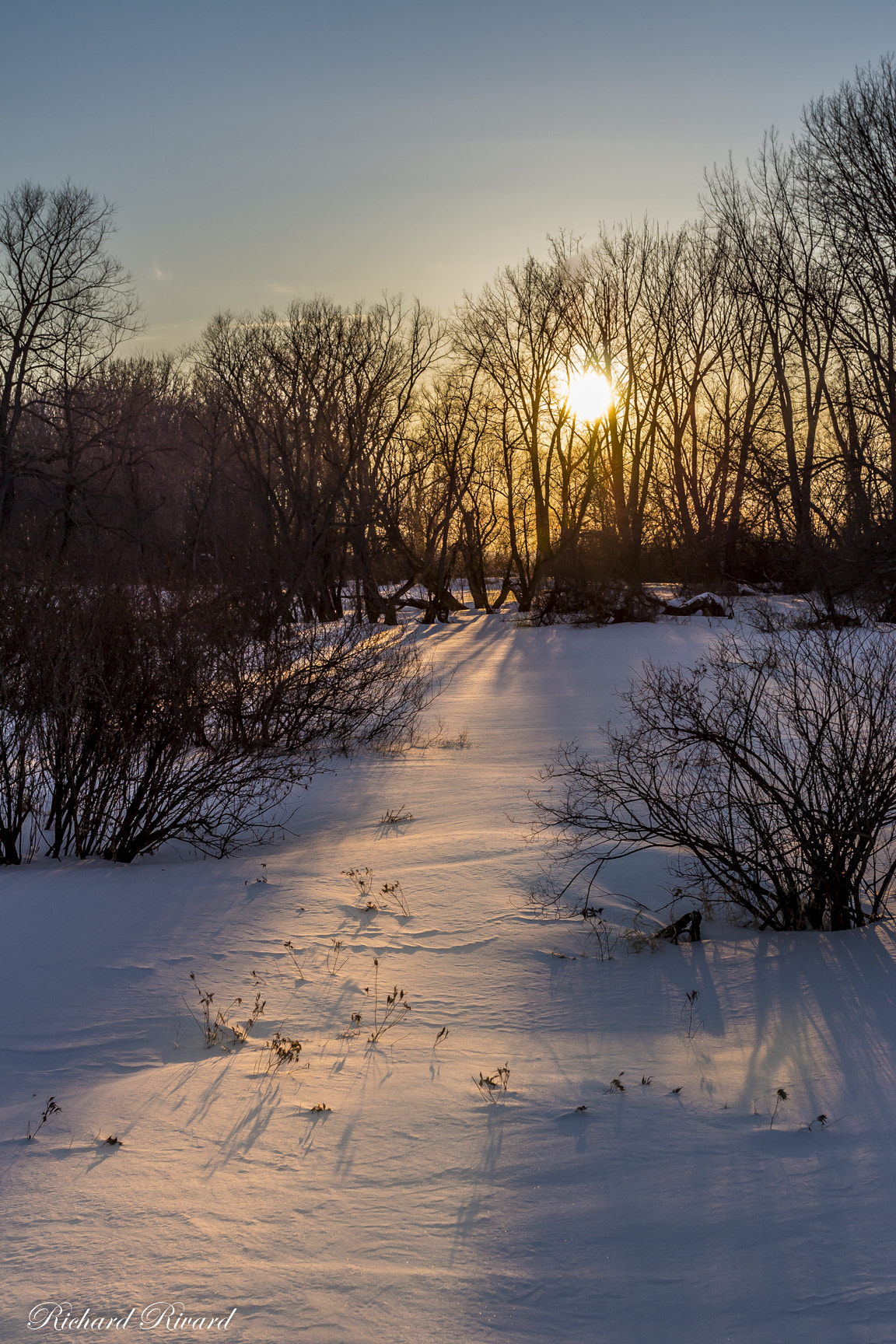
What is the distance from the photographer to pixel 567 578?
89.0 feet

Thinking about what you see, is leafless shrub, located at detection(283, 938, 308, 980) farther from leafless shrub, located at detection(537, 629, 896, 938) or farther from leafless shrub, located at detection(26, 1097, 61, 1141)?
leafless shrub, located at detection(537, 629, 896, 938)

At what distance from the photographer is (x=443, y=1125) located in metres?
3.51

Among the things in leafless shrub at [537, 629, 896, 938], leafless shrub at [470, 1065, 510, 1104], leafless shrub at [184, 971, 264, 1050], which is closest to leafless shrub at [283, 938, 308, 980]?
leafless shrub at [184, 971, 264, 1050]

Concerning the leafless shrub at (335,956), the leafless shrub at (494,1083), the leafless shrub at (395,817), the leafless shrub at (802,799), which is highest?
the leafless shrub at (802,799)

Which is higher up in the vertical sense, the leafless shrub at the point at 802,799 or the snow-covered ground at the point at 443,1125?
the leafless shrub at the point at 802,799

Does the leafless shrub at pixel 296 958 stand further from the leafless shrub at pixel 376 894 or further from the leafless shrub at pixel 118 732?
the leafless shrub at pixel 118 732

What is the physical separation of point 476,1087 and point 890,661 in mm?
3821

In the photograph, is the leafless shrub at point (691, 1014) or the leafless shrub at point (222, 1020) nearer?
the leafless shrub at point (222, 1020)

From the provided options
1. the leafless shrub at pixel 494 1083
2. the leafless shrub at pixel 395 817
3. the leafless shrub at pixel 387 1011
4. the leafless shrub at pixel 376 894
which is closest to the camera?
the leafless shrub at pixel 494 1083

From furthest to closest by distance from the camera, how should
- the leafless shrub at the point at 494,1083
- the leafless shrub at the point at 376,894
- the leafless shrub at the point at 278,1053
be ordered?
the leafless shrub at the point at 376,894 < the leafless shrub at the point at 278,1053 < the leafless shrub at the point at 494,1083

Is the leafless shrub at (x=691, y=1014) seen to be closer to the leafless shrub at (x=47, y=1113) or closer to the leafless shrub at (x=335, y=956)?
the leafless shrub at (x=335, y=956)

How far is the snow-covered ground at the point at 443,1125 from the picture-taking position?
258 centimetres

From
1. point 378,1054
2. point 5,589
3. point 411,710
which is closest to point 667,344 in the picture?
point 411,710

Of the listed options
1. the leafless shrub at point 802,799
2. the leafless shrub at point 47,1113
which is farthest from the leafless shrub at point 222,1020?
the leafless shrub at point 802,799
